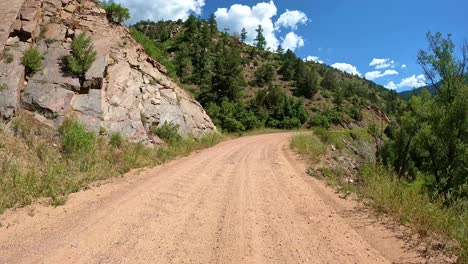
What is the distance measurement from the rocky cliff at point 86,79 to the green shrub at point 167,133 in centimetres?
39

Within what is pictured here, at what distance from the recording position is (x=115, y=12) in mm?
20250

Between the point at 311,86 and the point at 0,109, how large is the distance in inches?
2634

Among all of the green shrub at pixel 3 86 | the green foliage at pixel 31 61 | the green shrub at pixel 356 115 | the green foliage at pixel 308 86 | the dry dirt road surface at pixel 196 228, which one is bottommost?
the dry dirt road surface at pixel 196 228

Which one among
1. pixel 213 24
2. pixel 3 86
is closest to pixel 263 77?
pixel 213 24

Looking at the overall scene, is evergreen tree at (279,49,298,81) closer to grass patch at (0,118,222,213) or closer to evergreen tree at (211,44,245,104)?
evergreen tree at (211,44,245,104)

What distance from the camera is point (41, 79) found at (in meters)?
13.2

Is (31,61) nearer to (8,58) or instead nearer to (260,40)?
(8,58)

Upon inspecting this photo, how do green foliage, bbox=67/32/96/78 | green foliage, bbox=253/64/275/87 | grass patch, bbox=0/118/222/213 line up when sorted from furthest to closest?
green foliage, bbox=253/64/275/87 < green foliage, bbox=67/32/96/78 < grass patch, bbox=0/118/222/213

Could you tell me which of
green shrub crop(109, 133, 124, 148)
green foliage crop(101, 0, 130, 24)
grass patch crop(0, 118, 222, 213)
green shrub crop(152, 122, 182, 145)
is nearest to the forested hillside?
green foliage crop(101, 0, 130, 24)

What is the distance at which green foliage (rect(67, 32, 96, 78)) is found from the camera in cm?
1399

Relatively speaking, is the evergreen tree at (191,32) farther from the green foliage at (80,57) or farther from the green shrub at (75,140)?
the green shrub at (75,140)

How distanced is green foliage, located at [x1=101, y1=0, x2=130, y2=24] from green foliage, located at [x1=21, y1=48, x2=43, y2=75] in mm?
7214

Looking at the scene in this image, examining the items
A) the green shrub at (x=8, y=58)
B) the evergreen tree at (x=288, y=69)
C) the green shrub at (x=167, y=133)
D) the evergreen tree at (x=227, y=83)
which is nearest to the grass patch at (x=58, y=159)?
the green shrub at (x=167, y=133)

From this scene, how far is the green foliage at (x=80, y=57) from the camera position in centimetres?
1399
